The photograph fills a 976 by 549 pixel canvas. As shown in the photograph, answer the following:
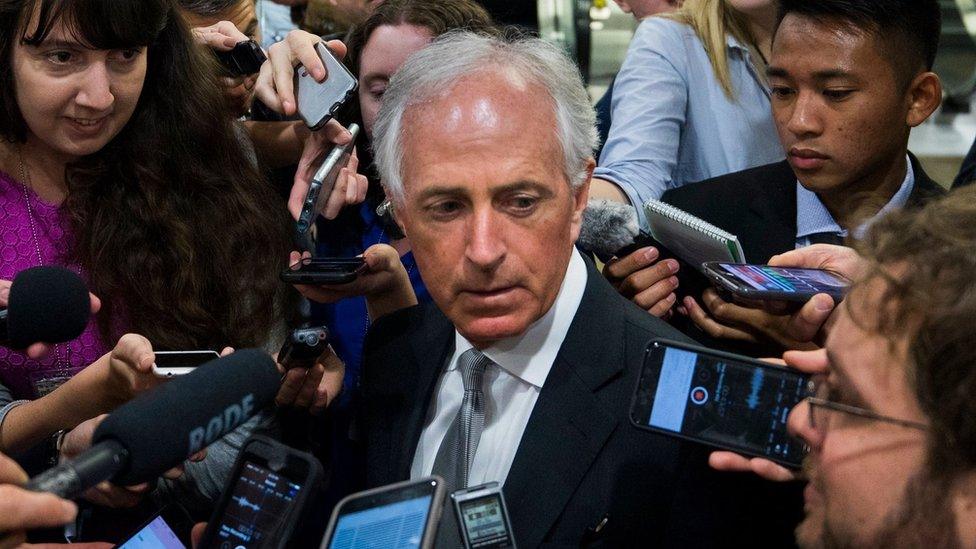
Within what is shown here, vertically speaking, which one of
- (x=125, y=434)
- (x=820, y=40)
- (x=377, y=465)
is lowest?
(x=377, y=465)

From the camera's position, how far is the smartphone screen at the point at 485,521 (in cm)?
138

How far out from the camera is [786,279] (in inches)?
70.3

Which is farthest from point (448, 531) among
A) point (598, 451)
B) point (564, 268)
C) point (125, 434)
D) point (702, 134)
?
point (702, 134)

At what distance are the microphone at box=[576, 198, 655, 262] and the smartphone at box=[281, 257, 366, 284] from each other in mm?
447

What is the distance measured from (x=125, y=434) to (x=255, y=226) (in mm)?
1365

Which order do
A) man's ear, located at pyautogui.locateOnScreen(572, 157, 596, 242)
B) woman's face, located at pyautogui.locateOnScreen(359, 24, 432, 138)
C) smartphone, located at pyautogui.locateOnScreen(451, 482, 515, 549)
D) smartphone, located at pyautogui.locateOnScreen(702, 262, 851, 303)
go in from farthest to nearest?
woman's face, located at pyautogui.locateOnScreen(359, 24, 432, 138)
man's ear, located at pyautogui.locateOnScreen(572, 157, 596, 242)
smartphone, located at pyautogui.locateOnScreen(702, 262, 851, 303)
smartphone, located at pyautogui.locateOnScreen(451, 482, 515, 549)

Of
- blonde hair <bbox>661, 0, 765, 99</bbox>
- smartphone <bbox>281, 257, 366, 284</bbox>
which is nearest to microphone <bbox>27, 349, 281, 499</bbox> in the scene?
smartphone <bbox>281, 257, 366, 284</bbox>

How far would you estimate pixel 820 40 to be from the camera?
2.16 m

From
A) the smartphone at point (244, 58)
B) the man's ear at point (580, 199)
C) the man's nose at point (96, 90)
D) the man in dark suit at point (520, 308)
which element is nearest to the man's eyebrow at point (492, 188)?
the man in dark suit at point (520, 308)

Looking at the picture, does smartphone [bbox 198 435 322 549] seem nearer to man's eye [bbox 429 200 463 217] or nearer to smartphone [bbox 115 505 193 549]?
smartphone [bbox 115 505 193 549]

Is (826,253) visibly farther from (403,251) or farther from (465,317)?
(403,251)

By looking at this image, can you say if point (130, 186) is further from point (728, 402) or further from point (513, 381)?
point (728, 402)

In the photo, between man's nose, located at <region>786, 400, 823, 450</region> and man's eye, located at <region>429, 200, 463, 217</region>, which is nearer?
man's nose, located at <region>786, 400, 823, 450</region>

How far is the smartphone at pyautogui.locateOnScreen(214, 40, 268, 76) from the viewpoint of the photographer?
2.69 meters
